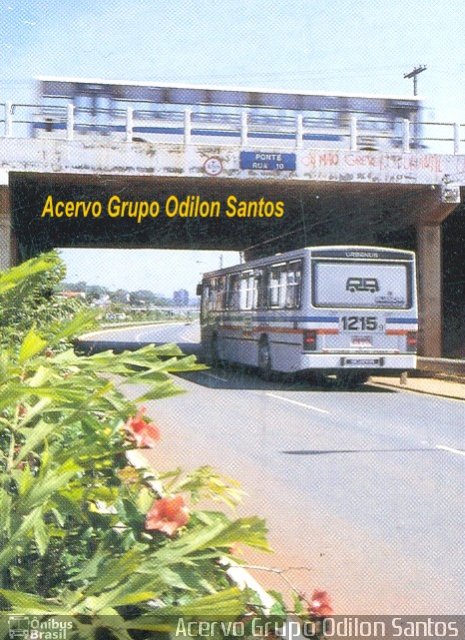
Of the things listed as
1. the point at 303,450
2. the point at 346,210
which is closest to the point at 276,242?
the point at 346,210

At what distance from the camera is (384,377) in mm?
22781

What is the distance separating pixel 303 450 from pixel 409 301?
906 cm

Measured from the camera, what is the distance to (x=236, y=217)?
1048 inches

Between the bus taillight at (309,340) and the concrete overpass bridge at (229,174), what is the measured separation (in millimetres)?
5351

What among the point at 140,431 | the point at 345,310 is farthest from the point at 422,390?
the point at 140,431

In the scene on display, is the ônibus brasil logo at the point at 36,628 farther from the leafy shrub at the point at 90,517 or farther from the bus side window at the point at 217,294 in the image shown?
the bus side window at the point at 217,294

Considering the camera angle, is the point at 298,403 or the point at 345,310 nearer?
the point at 298,403

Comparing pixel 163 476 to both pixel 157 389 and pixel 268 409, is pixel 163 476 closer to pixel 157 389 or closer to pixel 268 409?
pixel 157 389

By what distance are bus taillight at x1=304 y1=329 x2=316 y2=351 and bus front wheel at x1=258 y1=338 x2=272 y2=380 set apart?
2448 mm

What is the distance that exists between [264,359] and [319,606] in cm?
1743

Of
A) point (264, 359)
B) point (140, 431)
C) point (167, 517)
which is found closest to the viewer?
point (167, 517)

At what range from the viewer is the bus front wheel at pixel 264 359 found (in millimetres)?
19983

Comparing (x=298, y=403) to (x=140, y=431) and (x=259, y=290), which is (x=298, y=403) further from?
(x=140, y=431)

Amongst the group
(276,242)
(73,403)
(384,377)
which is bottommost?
(384,377)
